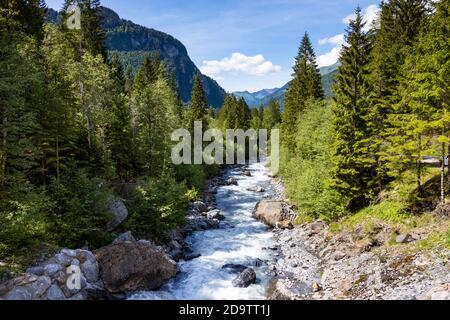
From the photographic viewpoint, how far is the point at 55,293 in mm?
14750

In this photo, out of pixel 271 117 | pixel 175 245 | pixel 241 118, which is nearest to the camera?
pixel 175 245

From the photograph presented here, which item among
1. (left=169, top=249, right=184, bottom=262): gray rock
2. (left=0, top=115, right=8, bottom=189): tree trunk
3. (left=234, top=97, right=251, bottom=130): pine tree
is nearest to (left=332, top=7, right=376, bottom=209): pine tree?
(left=169, top=249, right=184, bottom=262): gray rock

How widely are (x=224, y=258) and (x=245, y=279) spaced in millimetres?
3829

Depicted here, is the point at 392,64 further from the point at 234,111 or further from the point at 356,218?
the point at 234,111

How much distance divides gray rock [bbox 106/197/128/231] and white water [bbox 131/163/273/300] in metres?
5.22

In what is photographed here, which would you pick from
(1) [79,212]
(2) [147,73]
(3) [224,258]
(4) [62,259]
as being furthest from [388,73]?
(2) [147,73]

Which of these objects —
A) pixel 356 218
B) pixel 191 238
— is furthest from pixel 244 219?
pixel 356 218

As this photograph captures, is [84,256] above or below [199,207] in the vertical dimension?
above

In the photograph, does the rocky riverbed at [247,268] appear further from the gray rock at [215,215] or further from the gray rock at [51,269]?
the gray rock at [215,215]

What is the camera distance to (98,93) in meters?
28.5

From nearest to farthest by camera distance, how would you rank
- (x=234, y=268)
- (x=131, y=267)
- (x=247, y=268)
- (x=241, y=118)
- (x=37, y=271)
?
(x=37, y=271)
(x=131, y=267)
(x=247, y=268)
(x=234, y=268)
(x=241, y=118)

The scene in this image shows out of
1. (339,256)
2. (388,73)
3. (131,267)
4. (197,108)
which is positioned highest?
(197,108)

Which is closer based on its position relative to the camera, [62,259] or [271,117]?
[62,259]

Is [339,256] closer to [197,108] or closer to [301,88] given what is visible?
[301,88]
